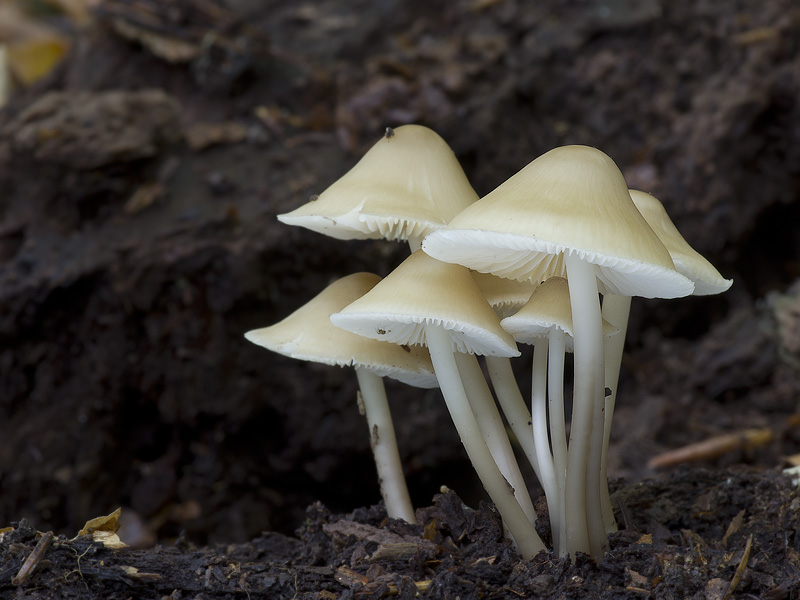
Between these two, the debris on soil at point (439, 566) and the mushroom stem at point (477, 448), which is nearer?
the debris on soil at point (439, 566)

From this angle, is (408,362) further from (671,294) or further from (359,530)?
(671,294)

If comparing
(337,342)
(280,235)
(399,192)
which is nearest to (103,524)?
(337,342)

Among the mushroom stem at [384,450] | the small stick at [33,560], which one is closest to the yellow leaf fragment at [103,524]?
the small stick at [33,560]

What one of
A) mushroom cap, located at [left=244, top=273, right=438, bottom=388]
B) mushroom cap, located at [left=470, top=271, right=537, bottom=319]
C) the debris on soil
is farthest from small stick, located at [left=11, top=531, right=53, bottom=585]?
mushroom cap, located at [left=470, top=271, right=537, bottom=319]

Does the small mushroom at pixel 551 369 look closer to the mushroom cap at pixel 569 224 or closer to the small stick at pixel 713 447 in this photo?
the mushroom cap at pixel 569 224

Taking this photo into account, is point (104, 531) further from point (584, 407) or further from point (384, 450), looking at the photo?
point (584, 407)

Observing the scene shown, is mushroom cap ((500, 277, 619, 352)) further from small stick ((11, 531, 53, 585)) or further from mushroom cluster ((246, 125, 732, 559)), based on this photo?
small stick ((11, 531, 53, 585))
